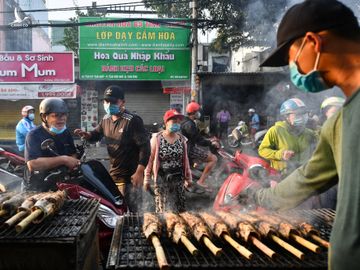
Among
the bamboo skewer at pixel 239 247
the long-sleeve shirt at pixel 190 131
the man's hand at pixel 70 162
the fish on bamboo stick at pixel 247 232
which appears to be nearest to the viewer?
the bamboo skewer at pixel 239 247

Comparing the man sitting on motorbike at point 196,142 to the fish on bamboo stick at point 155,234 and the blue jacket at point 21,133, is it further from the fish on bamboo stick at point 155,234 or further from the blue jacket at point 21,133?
the fish on bamboo stick at point 155,234

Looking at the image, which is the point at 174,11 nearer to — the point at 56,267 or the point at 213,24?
the point at 213,24

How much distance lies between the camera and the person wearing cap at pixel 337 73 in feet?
4.90

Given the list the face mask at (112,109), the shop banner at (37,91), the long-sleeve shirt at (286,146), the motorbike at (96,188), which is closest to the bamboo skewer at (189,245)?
the motorbike at (96,188)

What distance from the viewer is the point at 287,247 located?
8.02ft

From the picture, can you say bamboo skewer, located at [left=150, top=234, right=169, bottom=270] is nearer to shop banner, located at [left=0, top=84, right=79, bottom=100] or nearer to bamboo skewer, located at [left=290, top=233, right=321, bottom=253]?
bamboo skewer, located at [left=290, top=233, right=321, bottom=253]

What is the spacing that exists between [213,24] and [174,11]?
28.1 ft

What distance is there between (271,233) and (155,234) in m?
0.83

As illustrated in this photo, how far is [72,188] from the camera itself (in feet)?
14.5

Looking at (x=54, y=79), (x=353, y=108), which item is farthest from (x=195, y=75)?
(x=353, y=108)

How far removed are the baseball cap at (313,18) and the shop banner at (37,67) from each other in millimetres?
17260

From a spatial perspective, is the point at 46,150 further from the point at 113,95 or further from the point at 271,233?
the point at 271,233

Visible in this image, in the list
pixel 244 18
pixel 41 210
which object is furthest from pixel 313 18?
pixel 244 18

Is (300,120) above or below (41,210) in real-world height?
above
